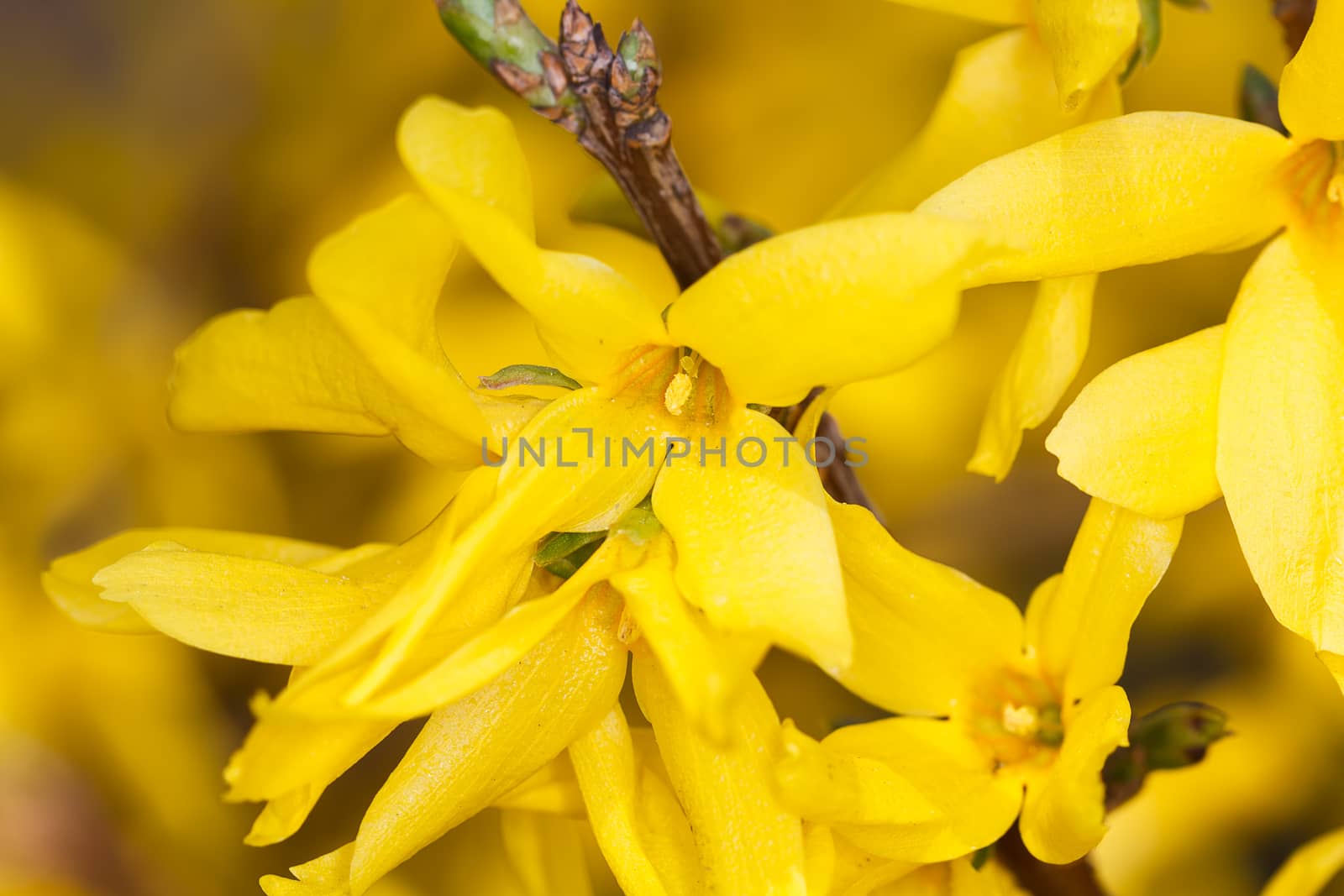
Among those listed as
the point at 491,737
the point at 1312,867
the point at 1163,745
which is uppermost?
the point at 491,737

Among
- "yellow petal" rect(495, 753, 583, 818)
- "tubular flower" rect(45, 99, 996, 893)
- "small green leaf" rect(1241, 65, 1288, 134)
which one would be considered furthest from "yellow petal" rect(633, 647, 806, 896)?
"small green leaf" rect(1241, 65, 1288, 134)

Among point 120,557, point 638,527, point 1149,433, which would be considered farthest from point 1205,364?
point 120,557

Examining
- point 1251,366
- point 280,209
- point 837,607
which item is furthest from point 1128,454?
point 280,209

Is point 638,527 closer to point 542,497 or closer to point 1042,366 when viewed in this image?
point 542,497

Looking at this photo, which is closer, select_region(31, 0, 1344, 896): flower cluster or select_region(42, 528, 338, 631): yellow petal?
select_region(31, 0, 1344, 896): flower cluster

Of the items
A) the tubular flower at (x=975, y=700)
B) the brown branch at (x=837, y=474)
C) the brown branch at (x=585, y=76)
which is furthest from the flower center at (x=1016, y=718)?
the brown branch at (x=585, y=76)

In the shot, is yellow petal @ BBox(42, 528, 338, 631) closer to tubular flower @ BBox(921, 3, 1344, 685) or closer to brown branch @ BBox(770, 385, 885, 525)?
brown branch @ BBox(770, 385, 885, 525)

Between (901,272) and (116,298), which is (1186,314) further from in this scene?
(116,298)
